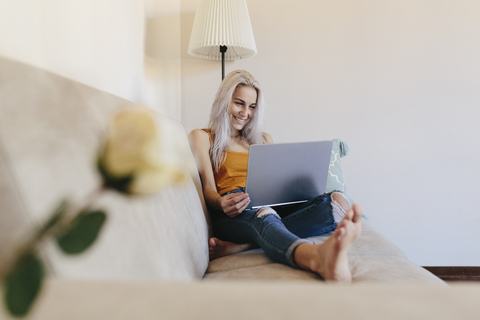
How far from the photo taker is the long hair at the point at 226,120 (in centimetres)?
178

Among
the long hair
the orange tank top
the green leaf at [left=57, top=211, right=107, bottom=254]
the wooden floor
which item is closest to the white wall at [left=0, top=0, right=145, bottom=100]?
the green leaf at [left=57, top=211, right=107, bottom=254]

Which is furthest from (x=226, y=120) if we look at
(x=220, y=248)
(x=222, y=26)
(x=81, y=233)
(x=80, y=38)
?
(x=81, y=233)

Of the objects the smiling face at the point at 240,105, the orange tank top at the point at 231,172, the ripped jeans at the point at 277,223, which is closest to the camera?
the ripped jeans at the point at 277,223

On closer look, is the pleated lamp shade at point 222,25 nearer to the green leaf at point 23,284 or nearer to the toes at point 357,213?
the toes at point 357,213

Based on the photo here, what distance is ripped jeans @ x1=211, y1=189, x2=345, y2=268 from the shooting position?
1191 millimetres

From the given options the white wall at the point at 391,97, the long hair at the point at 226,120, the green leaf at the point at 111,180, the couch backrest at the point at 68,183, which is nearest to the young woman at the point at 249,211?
the long hair at the point at 226,120

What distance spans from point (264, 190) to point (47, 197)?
106 cm

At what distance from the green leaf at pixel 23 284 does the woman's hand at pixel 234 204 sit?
1.20m

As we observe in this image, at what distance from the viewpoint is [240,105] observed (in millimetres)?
1915

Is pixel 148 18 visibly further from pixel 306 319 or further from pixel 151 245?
pixel 306 319

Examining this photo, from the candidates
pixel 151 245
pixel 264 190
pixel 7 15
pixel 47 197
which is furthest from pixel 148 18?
pixel 47 197

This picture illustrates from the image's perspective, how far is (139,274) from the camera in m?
A: 0.54

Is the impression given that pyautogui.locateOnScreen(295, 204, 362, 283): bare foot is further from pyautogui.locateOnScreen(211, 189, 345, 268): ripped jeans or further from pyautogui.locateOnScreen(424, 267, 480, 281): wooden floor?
pyautogui.locateOnScreen(424, 267, 480, 281): wooden floor

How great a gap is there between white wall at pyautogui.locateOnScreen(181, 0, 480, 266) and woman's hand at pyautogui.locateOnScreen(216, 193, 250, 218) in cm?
→ 110
